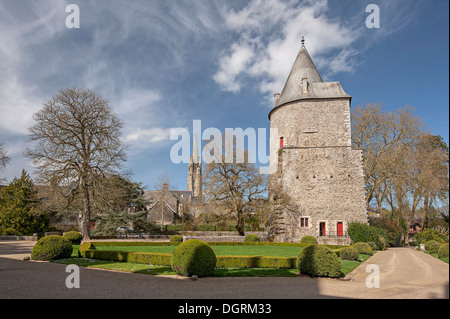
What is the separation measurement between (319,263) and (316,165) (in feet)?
56.1

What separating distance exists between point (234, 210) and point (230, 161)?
4507mm

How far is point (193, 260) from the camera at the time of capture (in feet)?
30.5

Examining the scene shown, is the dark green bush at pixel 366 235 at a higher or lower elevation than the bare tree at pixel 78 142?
lower

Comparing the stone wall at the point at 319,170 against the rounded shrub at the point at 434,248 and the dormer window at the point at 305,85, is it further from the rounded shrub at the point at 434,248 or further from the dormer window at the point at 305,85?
the rounded shrub at the point at 434,248

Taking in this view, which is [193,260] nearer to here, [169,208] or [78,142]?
[78,142]

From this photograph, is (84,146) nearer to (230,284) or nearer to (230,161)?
(230,161)

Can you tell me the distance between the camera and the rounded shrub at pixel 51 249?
12.5 metres

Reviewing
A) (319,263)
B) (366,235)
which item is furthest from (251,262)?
(366,235)

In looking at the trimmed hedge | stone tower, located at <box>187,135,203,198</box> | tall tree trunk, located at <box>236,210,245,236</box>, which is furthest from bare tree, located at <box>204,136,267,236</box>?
stone tower, located at <box>187,135,203,198</box>

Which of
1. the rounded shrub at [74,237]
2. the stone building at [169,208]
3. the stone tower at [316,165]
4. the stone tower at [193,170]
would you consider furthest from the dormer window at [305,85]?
the stone tower at [193,170]

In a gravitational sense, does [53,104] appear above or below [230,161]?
above

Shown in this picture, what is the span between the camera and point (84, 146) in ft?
74.9

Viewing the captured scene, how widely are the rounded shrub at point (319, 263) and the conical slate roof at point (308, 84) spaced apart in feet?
65.2
